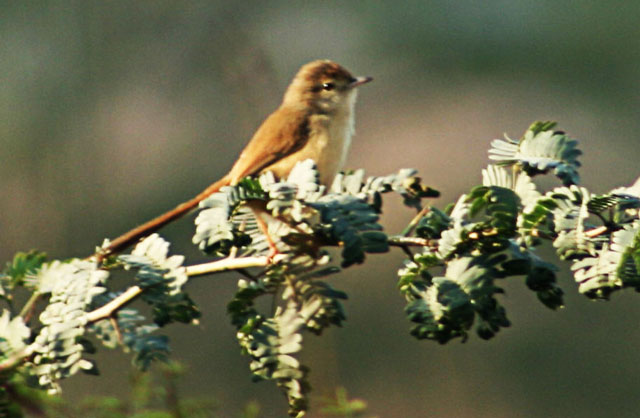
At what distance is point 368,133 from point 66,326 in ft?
19.4

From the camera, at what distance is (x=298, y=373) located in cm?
128

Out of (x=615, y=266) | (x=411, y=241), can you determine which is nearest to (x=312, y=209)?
(x=411, y=241)

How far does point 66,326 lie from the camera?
1328 mm

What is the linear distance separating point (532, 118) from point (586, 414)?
279 centimetres

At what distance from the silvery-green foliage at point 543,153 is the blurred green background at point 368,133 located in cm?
341

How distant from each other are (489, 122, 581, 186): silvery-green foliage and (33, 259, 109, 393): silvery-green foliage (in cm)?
72

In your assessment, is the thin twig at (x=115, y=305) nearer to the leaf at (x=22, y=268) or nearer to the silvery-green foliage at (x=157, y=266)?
the silvery-green foliage at (x=157, y=266)

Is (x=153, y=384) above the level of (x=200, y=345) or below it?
below

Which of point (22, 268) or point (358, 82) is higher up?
point (358, 82)

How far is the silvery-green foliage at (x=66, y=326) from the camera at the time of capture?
51.7 inches

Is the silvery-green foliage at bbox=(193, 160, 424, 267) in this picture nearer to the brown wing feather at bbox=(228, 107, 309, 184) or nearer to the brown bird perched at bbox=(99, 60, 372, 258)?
the brown bird perched at bbox=(99, 60, 372, 258)

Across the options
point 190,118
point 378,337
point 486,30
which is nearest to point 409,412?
point 378,337

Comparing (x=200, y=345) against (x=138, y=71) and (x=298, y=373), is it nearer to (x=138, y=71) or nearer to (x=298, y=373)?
(x=138, y=71)

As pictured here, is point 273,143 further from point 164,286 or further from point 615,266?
point 615,266
